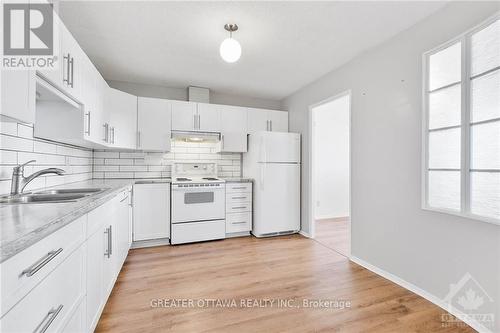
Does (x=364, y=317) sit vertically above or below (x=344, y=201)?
below

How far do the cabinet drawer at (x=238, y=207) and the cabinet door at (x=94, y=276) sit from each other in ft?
6.84

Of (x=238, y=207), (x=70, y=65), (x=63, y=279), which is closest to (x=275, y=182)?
(x=238, y=207)

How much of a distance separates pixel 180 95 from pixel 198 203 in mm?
1840

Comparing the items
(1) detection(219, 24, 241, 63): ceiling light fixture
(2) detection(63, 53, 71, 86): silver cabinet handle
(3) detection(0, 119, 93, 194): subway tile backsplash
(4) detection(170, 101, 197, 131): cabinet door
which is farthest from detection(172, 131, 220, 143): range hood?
(2) detection(63, 53, 71, 86): silver cabinet handle

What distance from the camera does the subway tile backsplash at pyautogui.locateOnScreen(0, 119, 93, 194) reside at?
158 centimetres

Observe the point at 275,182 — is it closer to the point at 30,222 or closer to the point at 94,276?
the point at 94,276

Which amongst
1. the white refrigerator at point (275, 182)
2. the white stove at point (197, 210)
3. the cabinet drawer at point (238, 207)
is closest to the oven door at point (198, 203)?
the white stove at point (197, 210)

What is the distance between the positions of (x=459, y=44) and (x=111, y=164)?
415 cm

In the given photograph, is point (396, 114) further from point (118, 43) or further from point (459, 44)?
point (118, 43)

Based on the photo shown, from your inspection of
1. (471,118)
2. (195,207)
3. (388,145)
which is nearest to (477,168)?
(471,118)

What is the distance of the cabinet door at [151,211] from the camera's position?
315cm

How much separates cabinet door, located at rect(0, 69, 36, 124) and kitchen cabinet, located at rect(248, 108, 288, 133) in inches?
120

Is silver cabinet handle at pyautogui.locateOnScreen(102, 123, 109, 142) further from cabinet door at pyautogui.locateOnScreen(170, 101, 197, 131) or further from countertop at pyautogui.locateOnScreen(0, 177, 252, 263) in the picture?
countertop at pyautogui.locateOnScreen(0, 177, 252, 263)

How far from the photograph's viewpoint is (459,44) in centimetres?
178
